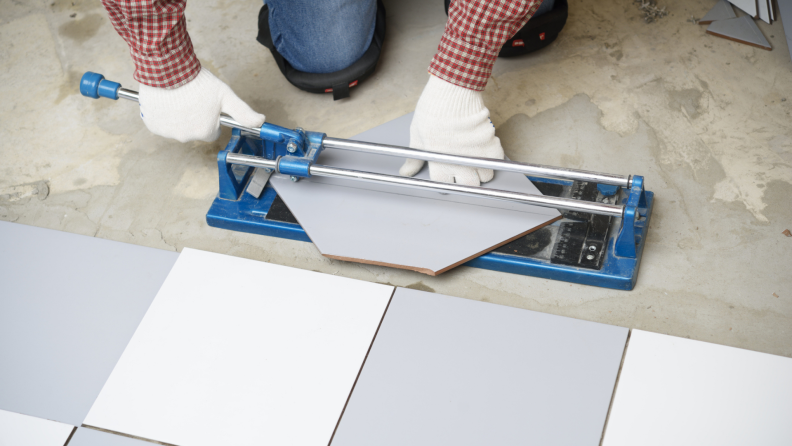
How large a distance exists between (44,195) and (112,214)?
27cm

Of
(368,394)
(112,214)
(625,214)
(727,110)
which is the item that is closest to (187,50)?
(112,214)

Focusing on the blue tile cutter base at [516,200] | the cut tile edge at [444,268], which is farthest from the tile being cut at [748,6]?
the cut tile edge at [444,268]

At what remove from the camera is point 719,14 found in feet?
7.27

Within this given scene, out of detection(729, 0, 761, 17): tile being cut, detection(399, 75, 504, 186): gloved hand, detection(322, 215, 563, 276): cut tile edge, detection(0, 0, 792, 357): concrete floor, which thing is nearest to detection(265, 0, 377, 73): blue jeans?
detection(0, 0, 792, 357): concrete floor

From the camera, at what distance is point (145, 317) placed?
1621mm

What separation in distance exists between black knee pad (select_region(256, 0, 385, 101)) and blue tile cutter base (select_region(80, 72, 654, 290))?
37 centimetres

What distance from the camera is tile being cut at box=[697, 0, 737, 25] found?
7.23ft

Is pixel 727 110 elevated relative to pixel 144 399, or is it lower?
elevated

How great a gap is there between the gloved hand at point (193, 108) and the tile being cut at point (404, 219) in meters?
0.23

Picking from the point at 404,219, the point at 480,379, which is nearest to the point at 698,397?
the point at 480,379

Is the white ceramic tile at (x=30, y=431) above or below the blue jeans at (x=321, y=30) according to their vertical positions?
below

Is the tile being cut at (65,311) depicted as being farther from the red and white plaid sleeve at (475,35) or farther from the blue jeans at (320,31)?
the red and white plaid sleeve at (475,35)

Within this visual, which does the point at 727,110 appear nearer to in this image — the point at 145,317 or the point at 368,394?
the point at 368,394

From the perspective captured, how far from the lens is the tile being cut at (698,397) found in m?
1.30
